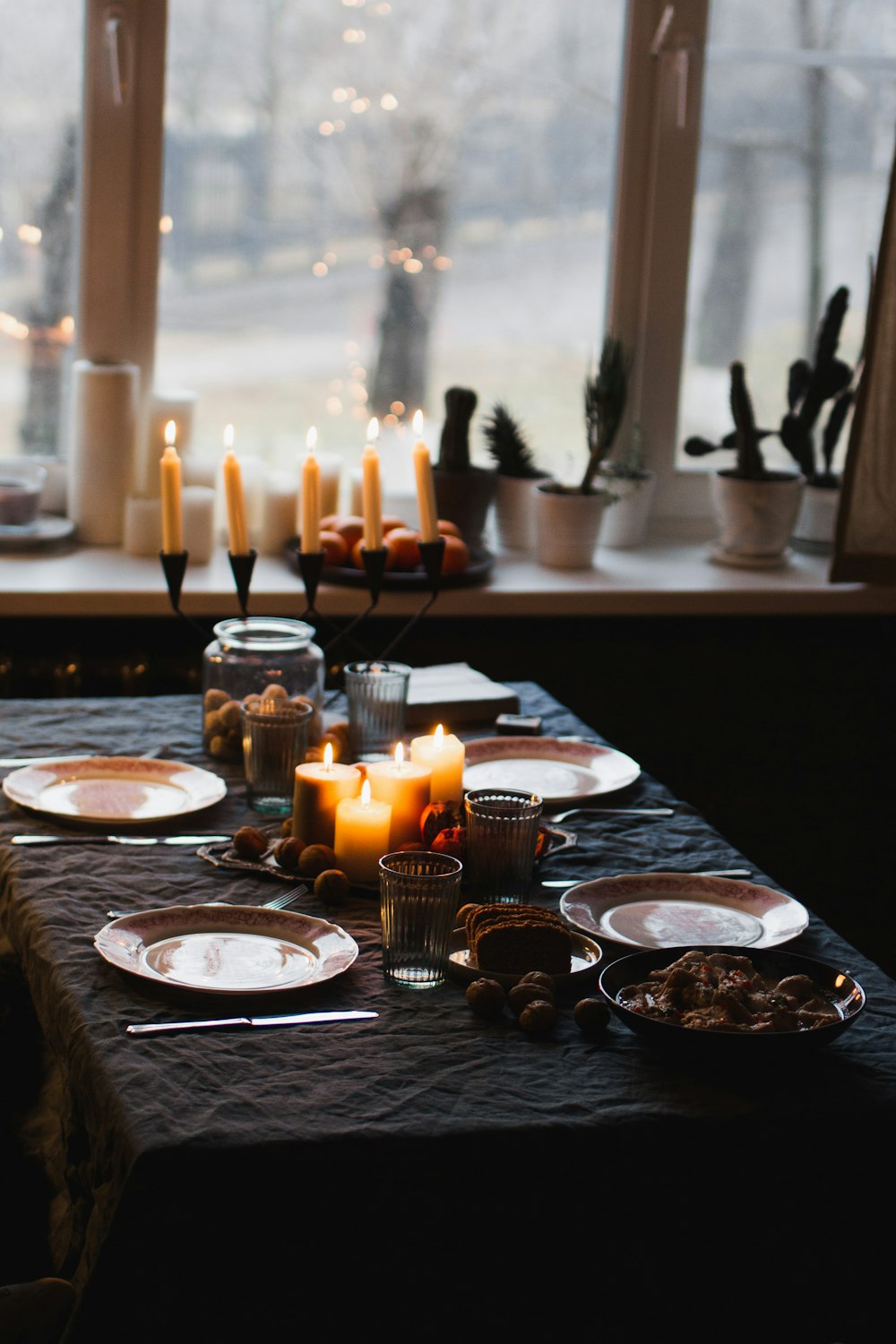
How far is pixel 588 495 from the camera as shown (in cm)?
263

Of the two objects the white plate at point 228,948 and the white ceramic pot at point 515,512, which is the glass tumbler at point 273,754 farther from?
Result: the white ceramic pot at point 515,512

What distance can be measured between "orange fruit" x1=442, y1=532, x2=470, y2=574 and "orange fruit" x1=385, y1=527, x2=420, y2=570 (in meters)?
0.05

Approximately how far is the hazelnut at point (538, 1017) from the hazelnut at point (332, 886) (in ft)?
0.92

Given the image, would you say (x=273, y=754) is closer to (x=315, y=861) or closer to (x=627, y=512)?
(x=315, y=861)

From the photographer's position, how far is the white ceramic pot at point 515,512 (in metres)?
2.76

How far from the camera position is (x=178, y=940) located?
1.24 m

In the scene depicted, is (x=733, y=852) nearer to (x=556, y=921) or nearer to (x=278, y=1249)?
(x=556, y=921)

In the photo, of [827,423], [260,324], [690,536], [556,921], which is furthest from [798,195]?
[556,921]

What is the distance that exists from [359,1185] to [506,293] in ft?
6.95

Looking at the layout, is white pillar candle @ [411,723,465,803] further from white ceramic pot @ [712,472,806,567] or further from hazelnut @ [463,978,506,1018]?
white ceramic pot @ [712,472,806,567]

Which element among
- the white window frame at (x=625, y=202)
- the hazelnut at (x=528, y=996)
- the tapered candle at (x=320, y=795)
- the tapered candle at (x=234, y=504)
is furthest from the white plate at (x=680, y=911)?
the white window frame at (x=625, y=202)

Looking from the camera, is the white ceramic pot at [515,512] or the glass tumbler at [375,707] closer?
the glass tumbler at [375,707]

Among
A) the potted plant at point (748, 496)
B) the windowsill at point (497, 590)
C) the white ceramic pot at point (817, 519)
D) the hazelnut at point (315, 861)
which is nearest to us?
the hazelnut at point (315, 861)

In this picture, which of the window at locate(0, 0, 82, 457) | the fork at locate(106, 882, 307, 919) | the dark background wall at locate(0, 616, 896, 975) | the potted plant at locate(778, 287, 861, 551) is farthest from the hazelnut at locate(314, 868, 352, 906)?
the potted plant at locate(778, 287, 861, 551)
